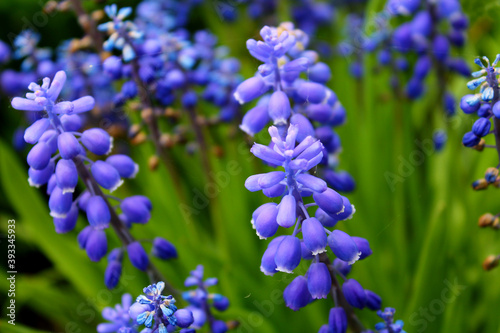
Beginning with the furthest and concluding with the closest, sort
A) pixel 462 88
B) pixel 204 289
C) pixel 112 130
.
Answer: pixel 462 88 < pixel 112 130 < pixel 204 289

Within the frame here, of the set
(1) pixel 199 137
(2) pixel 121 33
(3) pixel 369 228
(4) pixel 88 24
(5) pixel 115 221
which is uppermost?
(2) pixel 121 33

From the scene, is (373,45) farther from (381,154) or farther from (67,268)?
(67,268)

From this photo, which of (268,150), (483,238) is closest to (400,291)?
(483,238)

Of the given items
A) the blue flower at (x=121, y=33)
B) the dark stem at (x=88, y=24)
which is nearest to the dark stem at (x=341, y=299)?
the blue flower at (x=121, y=33)

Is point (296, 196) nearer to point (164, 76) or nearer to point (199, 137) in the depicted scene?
point (164, 76)

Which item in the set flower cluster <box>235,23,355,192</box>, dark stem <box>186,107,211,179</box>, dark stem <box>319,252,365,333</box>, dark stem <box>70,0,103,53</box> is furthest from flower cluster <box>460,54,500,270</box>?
dark stem <box>70,0,103,53</box>

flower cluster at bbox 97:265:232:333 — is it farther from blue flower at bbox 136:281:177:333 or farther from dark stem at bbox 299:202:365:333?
dark stem at bbox 299:202:365:333

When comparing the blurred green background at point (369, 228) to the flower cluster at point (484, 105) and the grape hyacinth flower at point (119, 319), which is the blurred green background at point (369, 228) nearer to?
the grape hyacinth flower at point (119, 319)

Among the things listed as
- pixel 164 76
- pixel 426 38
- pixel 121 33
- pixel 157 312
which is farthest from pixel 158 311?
pixel 426 38

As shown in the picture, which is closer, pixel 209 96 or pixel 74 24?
pixel 209 96
